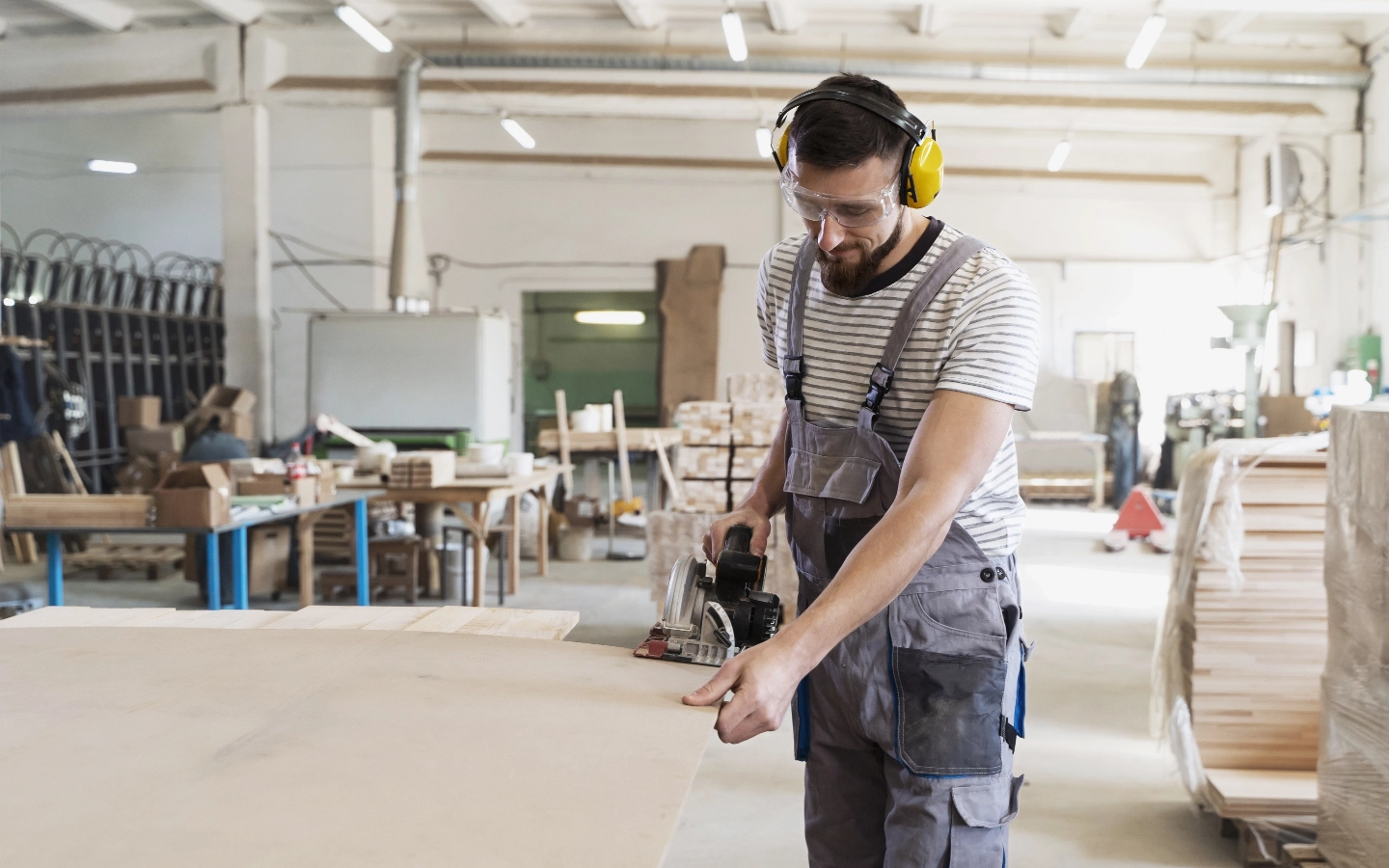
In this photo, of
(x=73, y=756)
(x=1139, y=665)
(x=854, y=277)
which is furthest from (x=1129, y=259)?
(x=73, y=756)

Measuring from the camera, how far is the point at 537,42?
9750 millimetres

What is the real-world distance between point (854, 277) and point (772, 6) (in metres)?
7.76

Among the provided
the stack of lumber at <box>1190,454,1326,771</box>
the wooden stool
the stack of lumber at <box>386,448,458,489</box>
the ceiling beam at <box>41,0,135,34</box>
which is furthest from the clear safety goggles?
the ceiling beam at <box>41,0,135,34</box>

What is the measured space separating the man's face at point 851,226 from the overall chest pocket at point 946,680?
52 centimetres

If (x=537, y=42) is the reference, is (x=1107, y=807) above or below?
below

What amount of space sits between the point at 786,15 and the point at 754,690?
859 cm

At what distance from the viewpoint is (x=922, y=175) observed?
1.73 metres

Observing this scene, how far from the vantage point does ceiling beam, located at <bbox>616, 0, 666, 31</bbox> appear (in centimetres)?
898

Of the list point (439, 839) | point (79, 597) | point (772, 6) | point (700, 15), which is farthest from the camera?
point (700, 15)

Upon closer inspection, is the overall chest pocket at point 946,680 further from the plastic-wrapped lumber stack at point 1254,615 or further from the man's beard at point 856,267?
the plastic-wrapped lumber stack at point 1254,615

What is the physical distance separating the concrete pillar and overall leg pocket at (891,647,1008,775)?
28.8 ft

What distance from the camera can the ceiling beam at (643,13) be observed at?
8.98 m

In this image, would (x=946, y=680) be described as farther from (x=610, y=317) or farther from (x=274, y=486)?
(x=610, y=317)

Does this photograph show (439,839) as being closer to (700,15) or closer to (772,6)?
(772,6)
